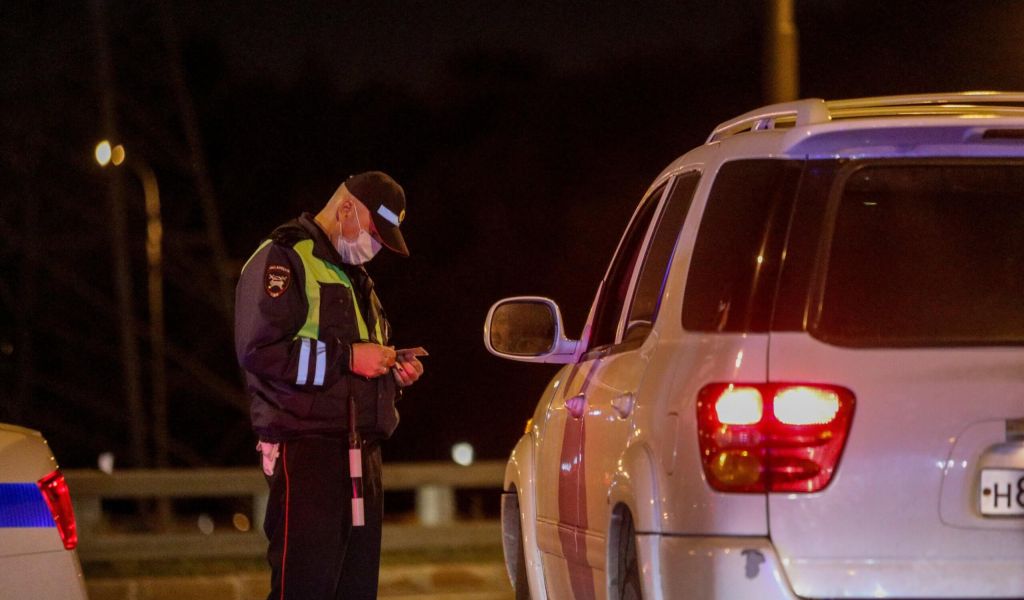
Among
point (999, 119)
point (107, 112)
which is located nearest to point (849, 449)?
point (999, 119)

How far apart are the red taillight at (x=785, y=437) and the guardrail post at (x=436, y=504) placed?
11477 millimetres

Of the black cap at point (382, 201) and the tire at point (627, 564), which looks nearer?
the tire at point (627, 564)

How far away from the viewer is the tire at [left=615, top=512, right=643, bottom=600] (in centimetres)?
510

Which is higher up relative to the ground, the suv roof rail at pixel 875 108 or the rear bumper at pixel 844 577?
the suv roof rail at pixel 875 108

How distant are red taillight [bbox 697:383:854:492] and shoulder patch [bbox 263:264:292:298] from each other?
2655 millimetres

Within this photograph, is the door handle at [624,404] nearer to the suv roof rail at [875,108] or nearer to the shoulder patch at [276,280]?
the suv roof rail at [875,108]

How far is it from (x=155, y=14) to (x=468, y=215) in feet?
79.3

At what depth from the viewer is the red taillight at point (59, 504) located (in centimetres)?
606

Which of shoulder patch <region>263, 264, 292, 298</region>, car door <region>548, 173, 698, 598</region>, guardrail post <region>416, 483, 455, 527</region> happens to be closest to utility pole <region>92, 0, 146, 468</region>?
guardrail post <region>416, 483, 455, 527</region>

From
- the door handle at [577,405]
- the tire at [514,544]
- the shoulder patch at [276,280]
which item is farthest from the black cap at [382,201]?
the tire at [514,544]

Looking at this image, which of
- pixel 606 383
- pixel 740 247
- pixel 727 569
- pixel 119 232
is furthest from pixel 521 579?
pixel 119 232

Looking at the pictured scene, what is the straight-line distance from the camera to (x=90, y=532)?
14750 mm

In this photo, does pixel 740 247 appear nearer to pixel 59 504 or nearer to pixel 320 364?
pixel 320 364

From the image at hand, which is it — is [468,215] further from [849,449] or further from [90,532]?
[849,449]
